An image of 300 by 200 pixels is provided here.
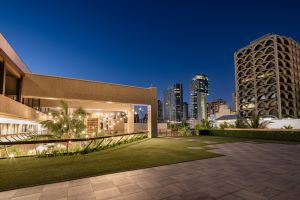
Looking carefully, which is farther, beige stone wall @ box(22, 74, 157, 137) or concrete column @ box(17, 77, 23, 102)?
beige stone wall @ box(22, 74, 157, 137)

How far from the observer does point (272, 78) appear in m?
56.0

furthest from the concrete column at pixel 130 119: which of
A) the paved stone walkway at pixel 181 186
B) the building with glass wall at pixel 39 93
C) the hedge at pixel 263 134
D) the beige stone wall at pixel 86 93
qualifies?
the paved stone walkway at pixel 181 186

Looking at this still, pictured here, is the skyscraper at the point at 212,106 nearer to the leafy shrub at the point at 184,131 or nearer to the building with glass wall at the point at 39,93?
the leafy shrub at the point at 184,131

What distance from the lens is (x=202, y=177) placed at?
177 inches

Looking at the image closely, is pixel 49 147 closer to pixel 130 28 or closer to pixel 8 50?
pixel 8 50

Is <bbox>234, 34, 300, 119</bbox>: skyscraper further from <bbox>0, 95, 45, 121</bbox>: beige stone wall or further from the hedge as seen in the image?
<bbox>0, 95, 45, 121</bbox>: beige stone wall

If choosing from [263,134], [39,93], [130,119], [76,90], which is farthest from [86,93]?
[263,134]

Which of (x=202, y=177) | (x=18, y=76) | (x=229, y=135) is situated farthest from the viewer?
(x=229, y=135)

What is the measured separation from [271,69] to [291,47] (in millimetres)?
11457

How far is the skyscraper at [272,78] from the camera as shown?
54.3 m

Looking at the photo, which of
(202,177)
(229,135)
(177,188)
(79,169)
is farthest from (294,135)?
(79,169)

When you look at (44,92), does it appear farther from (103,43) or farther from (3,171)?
(103,43)

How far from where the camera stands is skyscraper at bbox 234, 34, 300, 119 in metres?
54.3

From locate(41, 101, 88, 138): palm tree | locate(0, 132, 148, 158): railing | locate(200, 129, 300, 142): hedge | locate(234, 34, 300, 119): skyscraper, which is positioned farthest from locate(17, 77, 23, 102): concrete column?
locate(234, 34, 300, 119): skyscraper
